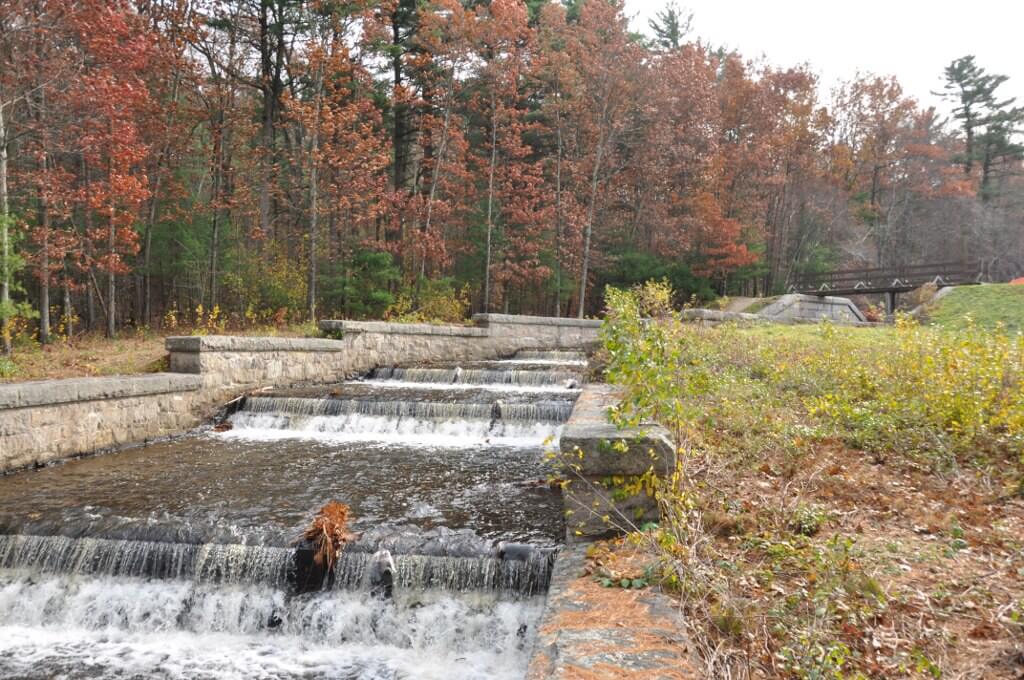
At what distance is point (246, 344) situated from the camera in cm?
1002

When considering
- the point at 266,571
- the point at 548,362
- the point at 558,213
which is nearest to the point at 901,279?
the point at 558,213

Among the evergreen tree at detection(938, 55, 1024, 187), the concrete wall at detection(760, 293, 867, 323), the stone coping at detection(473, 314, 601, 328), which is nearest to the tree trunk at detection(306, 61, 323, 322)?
the stone coping at detection(473, 314, 601, 328)

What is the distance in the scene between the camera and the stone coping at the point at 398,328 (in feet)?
40.0

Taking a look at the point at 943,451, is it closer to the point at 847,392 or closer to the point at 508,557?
the point at 847,392

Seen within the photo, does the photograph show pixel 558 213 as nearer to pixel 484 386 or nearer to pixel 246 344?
pixel 484 386

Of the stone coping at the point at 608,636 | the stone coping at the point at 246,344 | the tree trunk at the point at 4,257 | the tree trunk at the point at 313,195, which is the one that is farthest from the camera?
the tree trunk at the point at 313,195

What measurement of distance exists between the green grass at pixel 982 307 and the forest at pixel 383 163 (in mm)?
6337

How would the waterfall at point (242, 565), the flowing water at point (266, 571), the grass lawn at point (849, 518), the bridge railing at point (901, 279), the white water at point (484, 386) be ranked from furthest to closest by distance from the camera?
the bridge railing at point (901, 279)
the white water at point (484, 386)
the waterfall at point (242, 565)
the flowing water at point (266, 571)
the grass lawn at point (849, 518)

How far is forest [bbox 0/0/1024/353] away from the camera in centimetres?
1182

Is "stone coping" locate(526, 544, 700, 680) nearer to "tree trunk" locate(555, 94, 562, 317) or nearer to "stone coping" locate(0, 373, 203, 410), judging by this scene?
"stone coping" locate(0, 373, 203, 410)

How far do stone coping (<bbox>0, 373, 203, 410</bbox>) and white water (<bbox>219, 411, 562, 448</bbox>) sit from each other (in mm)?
929

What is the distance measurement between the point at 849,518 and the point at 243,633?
4.06 m

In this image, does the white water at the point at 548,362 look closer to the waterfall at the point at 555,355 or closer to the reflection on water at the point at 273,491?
the waterfall at the point at 555,355

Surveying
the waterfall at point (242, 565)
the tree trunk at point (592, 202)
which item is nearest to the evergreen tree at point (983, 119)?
the tree trunk at point (592, 202)
